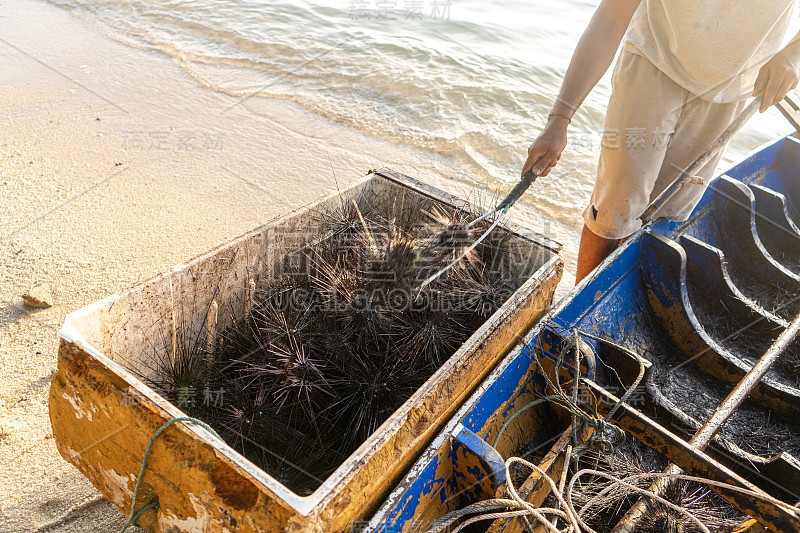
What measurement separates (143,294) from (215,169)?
2838 millimetres

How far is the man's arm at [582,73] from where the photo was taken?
7.92ft

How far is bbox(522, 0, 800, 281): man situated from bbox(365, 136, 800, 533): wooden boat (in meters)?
0.28

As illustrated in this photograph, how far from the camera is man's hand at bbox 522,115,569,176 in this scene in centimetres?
241

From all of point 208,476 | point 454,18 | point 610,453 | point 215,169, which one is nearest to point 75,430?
point 208,476

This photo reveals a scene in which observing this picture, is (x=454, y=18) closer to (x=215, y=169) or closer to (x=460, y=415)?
(x=215, y=169)

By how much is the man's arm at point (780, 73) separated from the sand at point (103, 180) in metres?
1.78

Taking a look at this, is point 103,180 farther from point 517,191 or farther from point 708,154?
point 708,154

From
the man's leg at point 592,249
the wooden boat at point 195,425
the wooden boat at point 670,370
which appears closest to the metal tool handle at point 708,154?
the wooden boat at point 670,370

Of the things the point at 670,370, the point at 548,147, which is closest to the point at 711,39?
the point at 548,147

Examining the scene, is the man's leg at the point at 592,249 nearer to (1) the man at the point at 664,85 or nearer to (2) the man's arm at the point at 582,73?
(1) the man at the point at 664,85

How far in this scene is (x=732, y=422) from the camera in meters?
2.60

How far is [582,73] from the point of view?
97.1 inches

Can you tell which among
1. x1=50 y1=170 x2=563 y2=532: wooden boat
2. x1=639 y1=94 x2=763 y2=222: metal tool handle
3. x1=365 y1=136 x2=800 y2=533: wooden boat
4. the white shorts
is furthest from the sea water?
x1=50 y1=170 x2=563 y2=532: wooden boat

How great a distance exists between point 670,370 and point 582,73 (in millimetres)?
1564
